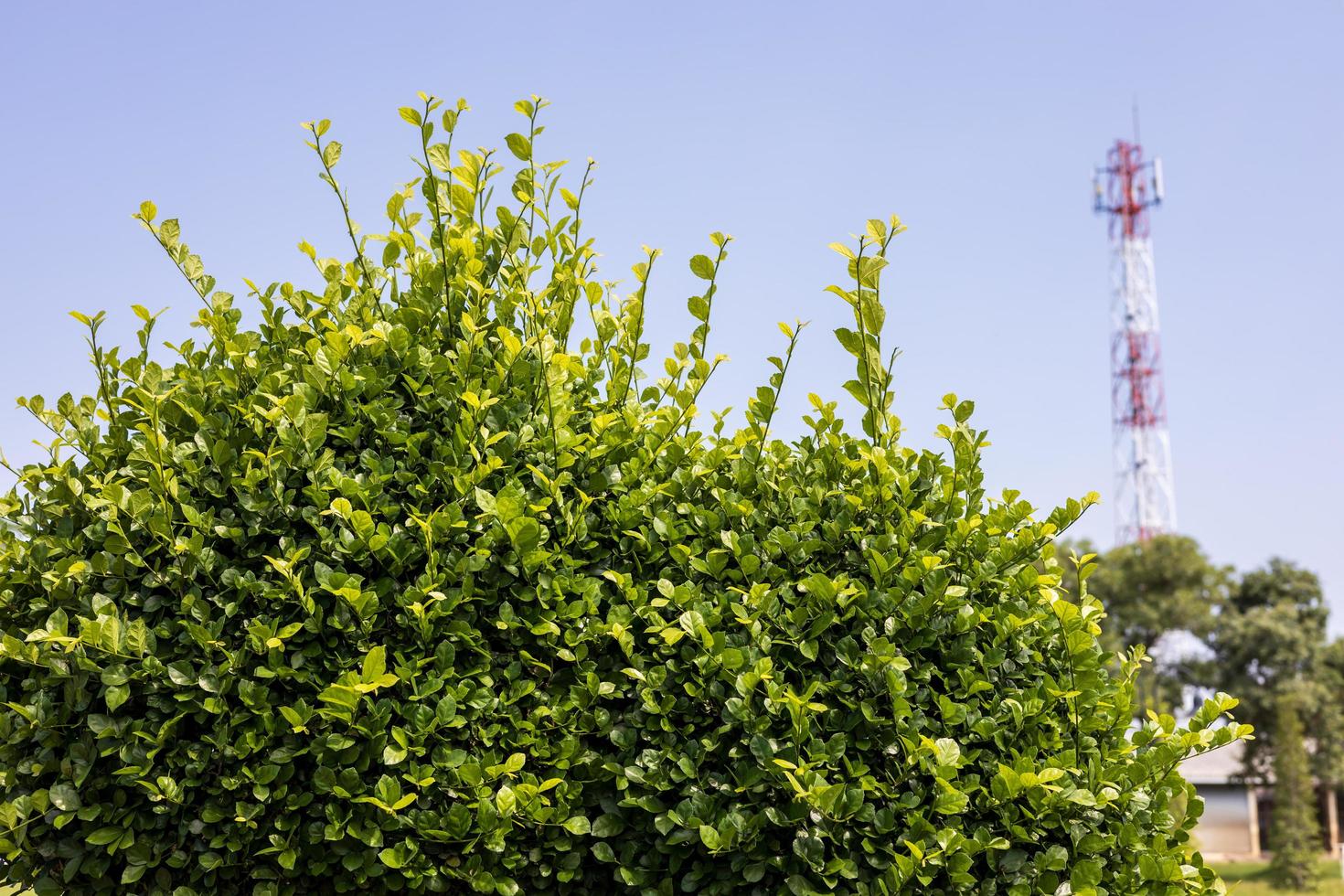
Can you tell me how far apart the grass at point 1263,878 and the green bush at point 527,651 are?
22305 millimetres

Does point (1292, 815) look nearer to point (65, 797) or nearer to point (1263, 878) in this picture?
point (1263, 878)

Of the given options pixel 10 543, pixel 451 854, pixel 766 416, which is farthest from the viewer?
pixel 766 416

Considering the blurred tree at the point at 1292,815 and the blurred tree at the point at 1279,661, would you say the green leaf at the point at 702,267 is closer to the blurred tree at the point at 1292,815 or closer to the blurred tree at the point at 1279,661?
the blurred tree at the point at 1292,815

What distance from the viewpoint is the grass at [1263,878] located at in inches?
922

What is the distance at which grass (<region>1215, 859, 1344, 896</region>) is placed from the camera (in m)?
23.4

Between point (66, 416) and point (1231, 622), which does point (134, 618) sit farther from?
point (1231, 622)

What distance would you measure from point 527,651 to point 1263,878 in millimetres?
28374

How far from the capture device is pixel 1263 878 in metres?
25.1

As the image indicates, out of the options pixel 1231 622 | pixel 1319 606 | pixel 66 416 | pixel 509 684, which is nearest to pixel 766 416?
pixel 509 684

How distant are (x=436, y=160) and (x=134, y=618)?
70.3 inches

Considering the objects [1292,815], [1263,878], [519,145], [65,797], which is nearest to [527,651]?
[65,797]

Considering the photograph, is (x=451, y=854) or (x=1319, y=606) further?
(x=1319, y=606)

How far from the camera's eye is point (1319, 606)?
32.2 metres

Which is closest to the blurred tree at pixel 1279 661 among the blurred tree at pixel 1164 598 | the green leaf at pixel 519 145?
the blurred tree at pixel 1164 598
